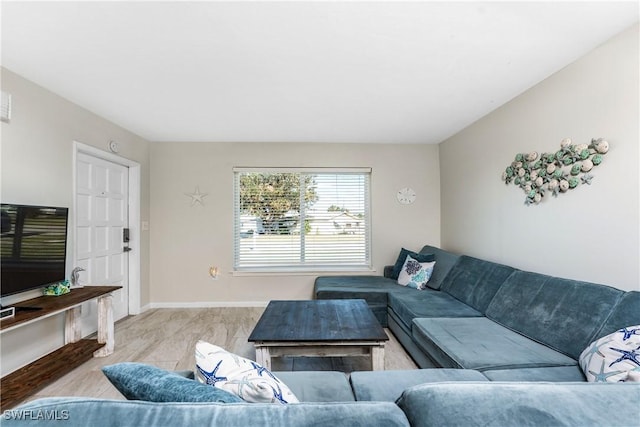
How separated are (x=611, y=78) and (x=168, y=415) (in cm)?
285

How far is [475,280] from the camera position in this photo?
2.83 metres

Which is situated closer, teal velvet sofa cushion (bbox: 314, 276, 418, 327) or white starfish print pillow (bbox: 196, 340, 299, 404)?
white starfish print pillow (bbox: 196, 340, 299, 404)

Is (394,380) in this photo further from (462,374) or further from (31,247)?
(31,247)

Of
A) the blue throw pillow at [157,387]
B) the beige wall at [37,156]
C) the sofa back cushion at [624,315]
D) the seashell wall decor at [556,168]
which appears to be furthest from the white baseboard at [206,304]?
the sofa back cushion at [624,315]

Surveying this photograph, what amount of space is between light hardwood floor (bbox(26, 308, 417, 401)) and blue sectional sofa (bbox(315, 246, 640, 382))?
1.44 ft

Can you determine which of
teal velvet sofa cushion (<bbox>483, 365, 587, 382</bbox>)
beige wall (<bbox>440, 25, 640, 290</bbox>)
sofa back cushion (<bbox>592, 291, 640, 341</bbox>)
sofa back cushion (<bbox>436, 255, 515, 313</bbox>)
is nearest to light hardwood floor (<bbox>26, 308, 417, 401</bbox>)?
sofa back cushion (<bbox>436, 255, 515, 313</bbox>)

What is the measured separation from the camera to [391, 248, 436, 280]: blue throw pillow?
12.1 feet

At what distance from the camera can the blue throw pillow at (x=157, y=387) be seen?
2.63ft

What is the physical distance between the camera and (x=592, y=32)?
178cm

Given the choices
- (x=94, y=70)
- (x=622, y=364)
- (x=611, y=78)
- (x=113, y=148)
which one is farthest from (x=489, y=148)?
(x=113, y=148)

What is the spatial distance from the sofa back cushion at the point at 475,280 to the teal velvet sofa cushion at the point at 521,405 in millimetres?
1894

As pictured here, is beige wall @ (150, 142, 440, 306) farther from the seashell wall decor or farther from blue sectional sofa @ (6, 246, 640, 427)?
the seashell wall decor

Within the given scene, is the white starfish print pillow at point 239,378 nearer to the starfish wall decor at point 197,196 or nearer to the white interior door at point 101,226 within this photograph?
the white interior door at point 101,226

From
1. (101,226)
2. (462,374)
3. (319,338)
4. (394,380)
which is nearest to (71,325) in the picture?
(101,226)
